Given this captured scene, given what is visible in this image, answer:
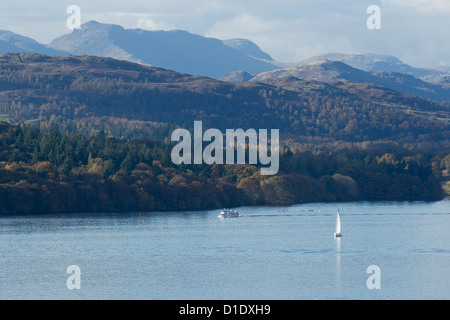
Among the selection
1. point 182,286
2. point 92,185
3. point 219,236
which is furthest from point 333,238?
point 92,185

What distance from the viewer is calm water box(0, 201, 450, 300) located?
80000 millimetres

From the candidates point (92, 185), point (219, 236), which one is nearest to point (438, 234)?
point (219, 236)

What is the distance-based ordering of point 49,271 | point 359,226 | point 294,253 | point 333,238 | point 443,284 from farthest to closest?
1. point 359,226
2. point 333,238
3. point 294,253
4. point 49,271
5. point 443,284

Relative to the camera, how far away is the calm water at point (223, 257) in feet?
262

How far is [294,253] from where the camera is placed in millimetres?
106938

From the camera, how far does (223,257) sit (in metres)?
104

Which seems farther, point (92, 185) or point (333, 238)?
point (92, 185)

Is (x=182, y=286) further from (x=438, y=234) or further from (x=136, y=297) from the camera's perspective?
(x=438, y=234)

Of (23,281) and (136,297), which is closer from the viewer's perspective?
(136,297)

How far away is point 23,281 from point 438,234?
7159 cm

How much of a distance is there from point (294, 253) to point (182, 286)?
2784 cm

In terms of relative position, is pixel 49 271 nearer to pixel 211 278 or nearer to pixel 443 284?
pixel 211 278
